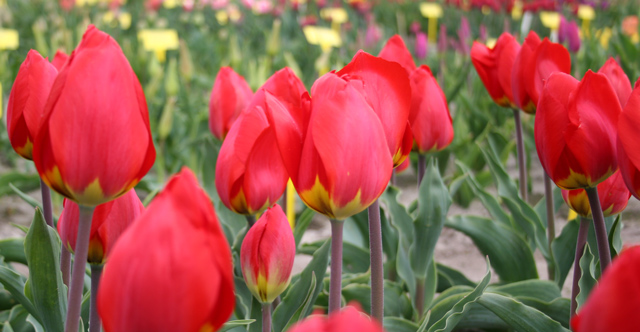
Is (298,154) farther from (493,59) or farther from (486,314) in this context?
(493,59)

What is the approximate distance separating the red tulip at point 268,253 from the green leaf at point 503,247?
62cm

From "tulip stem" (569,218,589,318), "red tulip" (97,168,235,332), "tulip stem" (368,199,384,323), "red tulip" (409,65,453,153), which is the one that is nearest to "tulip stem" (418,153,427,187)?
"red tulip" (409,65,453,153)

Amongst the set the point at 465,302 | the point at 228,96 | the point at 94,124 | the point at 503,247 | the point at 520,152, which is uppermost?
the point at 94,124

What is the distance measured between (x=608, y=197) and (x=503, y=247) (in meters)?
0.41

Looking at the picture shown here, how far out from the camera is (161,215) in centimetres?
33

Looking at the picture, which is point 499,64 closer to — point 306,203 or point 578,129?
point 578,129

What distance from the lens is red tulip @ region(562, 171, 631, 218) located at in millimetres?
779

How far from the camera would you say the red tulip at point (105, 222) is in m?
0.60

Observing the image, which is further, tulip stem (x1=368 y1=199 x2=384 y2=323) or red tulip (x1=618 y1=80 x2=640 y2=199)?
tulip stem (x1=368 y1=199 x2=384 y2=323)

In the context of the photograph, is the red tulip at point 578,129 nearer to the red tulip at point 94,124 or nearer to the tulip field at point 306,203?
the tulip field at point 306,203

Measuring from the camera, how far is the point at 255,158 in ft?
2.23

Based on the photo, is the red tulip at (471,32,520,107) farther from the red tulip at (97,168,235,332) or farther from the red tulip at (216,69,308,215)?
the red tulip at (97,168,235,332)

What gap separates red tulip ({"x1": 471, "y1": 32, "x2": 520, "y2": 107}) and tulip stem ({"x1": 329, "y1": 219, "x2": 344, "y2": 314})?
1.98ft

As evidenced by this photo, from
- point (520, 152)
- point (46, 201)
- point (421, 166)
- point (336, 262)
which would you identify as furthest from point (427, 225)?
point (46, 201)
